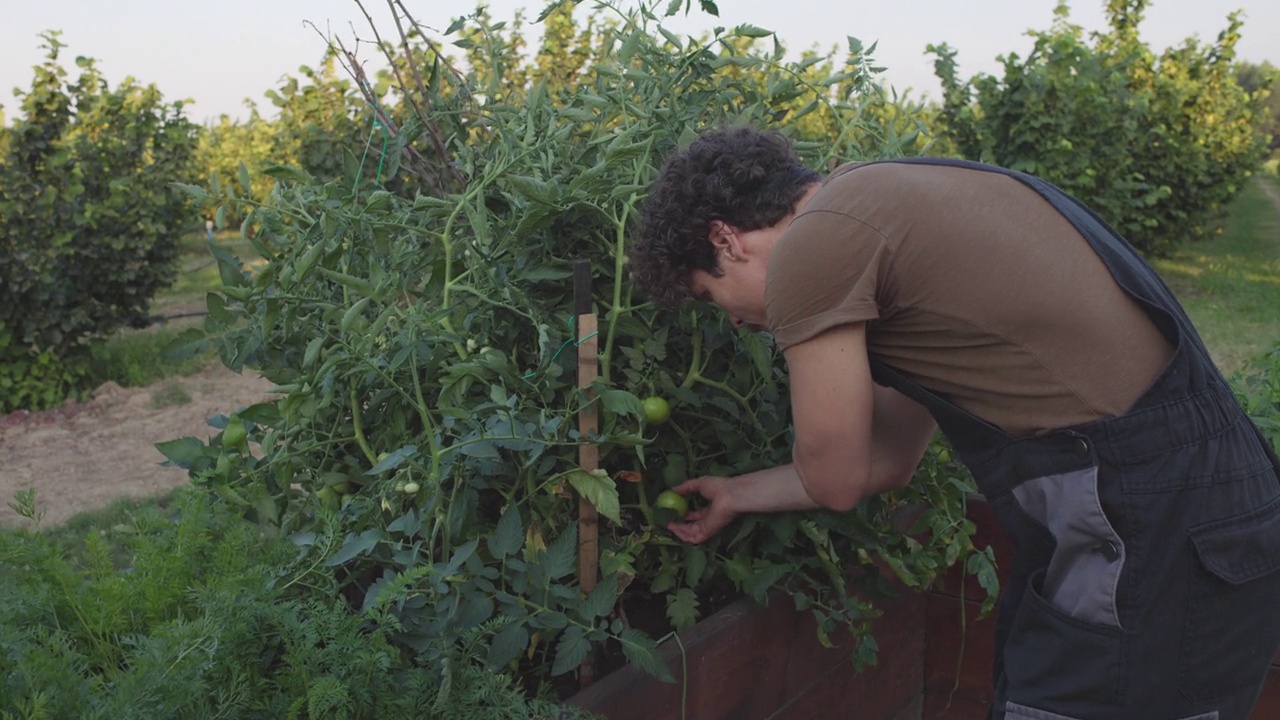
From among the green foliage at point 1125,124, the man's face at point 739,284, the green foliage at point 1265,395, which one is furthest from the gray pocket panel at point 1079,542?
the green foliage at point 1125,124

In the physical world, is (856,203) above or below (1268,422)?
above

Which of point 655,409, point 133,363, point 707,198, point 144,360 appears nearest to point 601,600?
point 655,409

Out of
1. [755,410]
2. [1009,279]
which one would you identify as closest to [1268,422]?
[755,410]

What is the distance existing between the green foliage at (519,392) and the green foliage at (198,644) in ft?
0.30

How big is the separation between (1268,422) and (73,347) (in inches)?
270

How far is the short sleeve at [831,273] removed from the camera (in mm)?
1585

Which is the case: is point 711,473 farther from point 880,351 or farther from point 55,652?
point 55,652

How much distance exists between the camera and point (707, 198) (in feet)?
5.87

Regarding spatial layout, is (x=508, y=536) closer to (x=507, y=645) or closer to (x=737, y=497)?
(x=507, y=645)

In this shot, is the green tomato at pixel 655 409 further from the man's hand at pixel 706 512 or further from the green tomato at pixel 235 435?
the green tomato at pixel 235 435

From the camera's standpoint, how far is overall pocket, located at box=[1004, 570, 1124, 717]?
1657 mm

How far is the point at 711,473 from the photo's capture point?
2.27m

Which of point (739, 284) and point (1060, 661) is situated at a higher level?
point (739, 284)

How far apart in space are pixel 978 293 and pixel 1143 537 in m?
0.43
